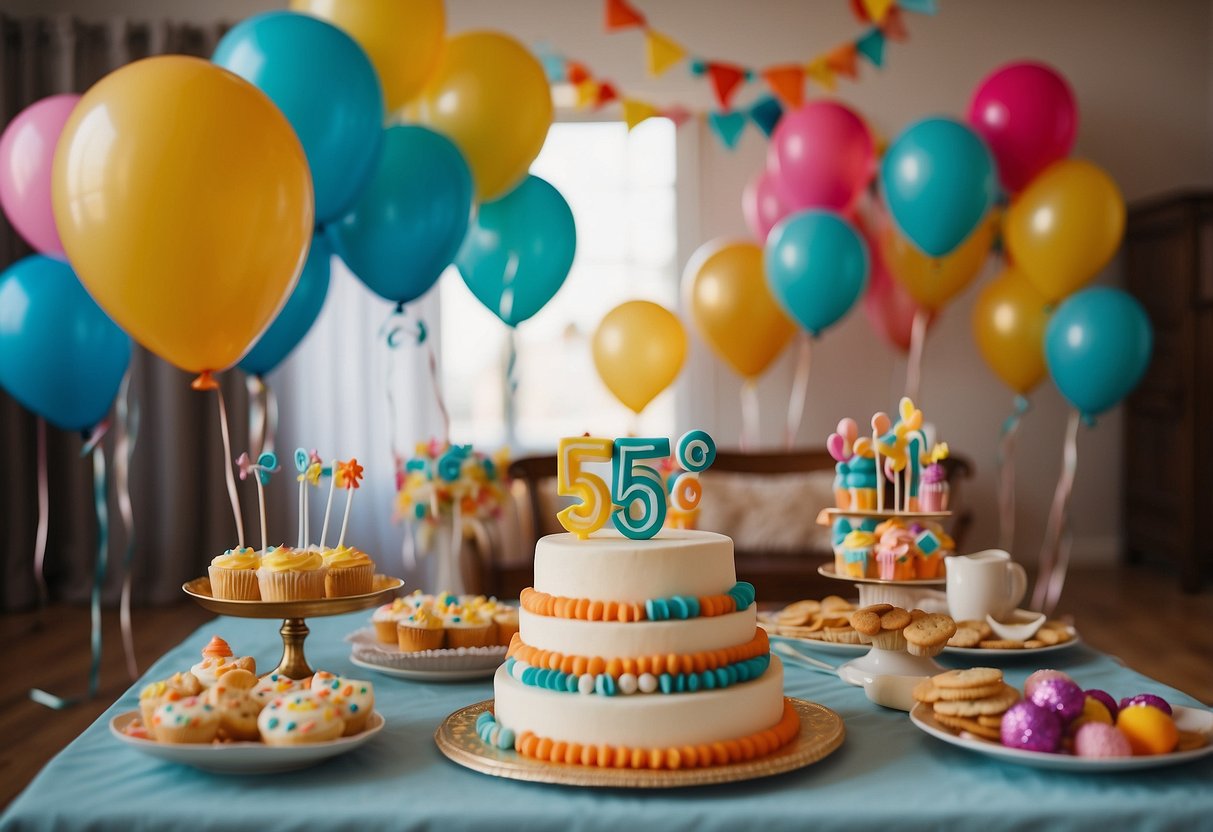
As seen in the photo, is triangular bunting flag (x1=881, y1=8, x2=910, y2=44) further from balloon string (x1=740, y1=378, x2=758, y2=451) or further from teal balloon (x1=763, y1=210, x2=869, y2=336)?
balloon string (x1=740, y1=378, x2=758, y2=451)

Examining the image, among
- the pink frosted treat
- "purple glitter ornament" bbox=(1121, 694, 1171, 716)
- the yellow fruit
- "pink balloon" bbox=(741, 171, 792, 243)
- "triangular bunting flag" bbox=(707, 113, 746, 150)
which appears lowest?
the yellow fruit

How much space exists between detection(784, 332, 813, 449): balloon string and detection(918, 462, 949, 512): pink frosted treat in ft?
11.8

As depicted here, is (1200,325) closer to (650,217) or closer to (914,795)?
(650,217)

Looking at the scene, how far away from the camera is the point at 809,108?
3.92 meters

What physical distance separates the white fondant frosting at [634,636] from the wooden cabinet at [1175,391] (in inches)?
167

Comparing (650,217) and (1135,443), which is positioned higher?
(650,217)

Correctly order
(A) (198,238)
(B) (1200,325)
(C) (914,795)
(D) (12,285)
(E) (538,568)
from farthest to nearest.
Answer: (B) (1200,325) → (D) (12,285) → (A) (198,238) → (E) (538,568) → (C) (914,795)

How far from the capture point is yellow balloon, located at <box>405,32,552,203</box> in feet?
8.96

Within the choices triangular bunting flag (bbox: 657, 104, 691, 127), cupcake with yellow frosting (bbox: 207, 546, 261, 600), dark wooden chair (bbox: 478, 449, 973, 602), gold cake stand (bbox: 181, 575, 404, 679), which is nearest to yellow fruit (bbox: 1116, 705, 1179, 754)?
gold cake stand (bbox: 181, 575, 404, 679)

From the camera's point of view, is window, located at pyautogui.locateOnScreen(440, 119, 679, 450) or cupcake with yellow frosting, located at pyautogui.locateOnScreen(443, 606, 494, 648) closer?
cupcake with yellow frosting, located at pyautogui.locateOnScreen(443, 606, 494, 648)

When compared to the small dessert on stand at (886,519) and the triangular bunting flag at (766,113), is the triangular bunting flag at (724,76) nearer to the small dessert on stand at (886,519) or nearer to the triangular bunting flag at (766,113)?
the triangular bunting flag at (766,113)

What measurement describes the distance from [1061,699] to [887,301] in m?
3.67

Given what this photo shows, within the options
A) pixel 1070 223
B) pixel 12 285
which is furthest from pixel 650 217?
pixel 12 285

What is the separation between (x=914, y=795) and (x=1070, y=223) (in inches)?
120
